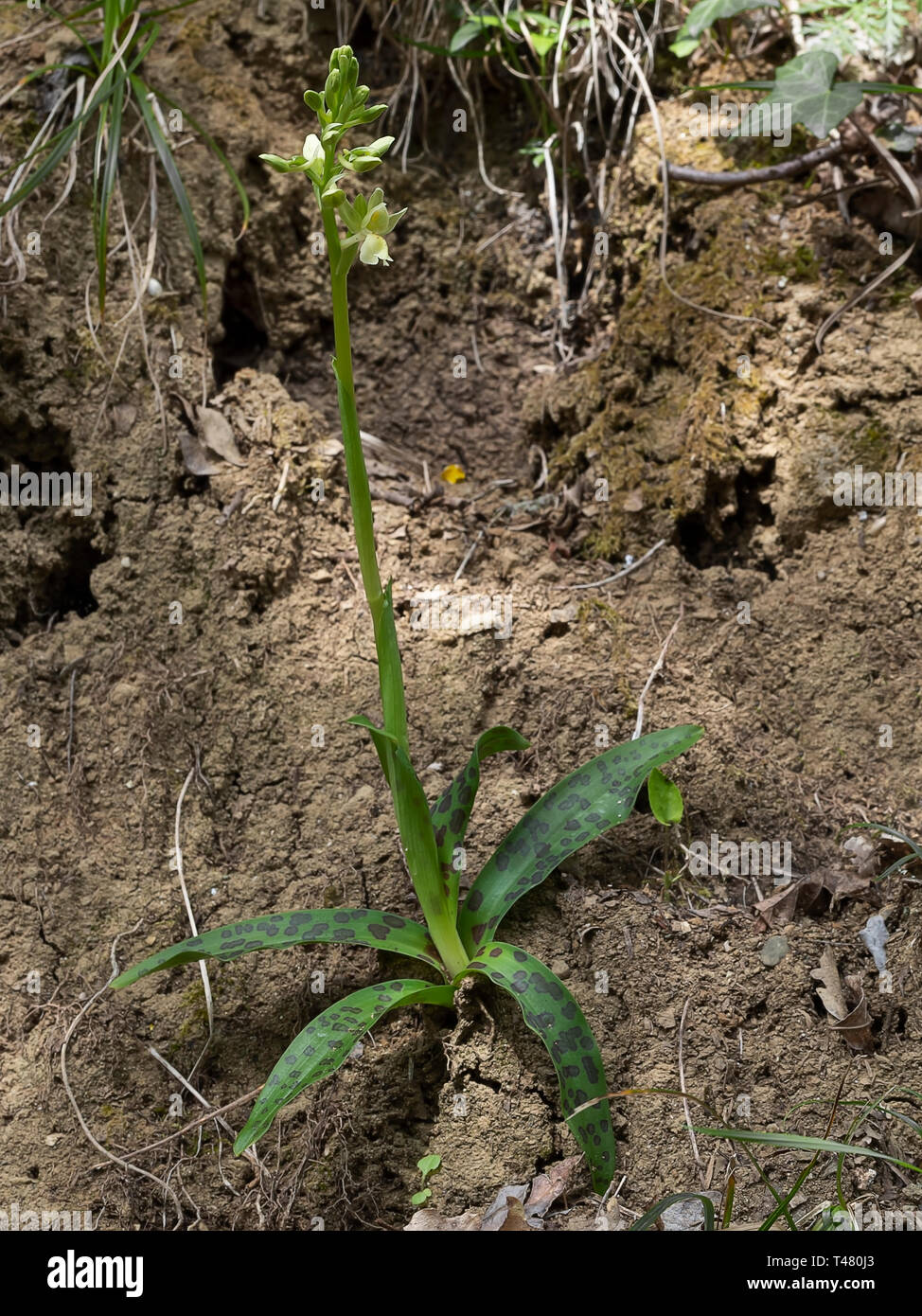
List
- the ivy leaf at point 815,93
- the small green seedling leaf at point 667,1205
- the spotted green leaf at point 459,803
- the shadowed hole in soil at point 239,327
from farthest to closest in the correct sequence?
1. the shadowed hole in soil at point 239,327
2. the ivy leaf at point 815,93
3. the spotted green leaf at point 459,803
4. the small green seedling leaf at point 667,1205

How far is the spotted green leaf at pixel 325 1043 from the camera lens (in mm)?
1890

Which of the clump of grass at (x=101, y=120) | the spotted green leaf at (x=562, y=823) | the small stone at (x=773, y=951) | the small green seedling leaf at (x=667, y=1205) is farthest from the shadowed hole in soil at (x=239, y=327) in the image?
the small green seedling leaf at (x=667, y=1205)

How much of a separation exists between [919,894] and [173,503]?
220 cm

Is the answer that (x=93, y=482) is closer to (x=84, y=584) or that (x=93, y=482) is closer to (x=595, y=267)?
(x=84, y=584)

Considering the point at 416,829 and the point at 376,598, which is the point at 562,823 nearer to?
the point at 416,829

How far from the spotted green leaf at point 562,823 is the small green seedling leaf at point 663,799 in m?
0.11

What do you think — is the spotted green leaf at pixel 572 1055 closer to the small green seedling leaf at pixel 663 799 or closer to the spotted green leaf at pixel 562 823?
the spotted green leaf at pixel 562 823

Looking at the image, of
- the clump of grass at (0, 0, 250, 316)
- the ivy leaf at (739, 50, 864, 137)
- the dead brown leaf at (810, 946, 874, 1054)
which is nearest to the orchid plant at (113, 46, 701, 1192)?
the dead brown leaf at (810, 946, 874, 1054)

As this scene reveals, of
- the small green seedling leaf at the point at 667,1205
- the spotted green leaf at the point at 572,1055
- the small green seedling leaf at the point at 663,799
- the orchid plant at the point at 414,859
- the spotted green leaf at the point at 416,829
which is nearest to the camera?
the small green seedling leaf at the point at 667,1205

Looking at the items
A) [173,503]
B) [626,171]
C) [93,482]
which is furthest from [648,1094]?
[626,171]

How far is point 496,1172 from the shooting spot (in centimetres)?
198

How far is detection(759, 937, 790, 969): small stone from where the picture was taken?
2238 millimetres
